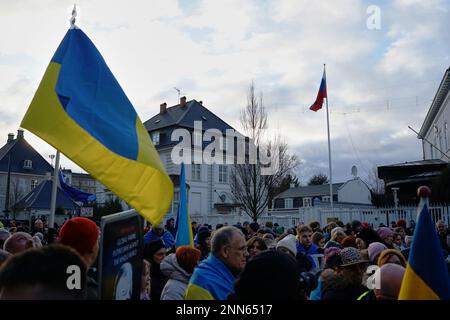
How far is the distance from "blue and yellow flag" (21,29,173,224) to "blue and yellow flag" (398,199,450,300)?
2024 mm

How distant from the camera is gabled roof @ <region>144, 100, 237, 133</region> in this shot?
174 feet

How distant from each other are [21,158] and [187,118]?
29.6 m

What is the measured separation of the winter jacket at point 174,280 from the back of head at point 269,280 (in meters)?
1.99

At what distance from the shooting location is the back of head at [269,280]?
238 cm

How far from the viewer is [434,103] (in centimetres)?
3497

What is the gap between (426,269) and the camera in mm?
2502

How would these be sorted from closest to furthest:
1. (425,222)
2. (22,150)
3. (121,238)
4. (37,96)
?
(425,222) → (121,238) → (37,96) → (22,150)

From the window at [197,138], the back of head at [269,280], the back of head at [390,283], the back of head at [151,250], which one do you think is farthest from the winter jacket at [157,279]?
the window at [197,138]

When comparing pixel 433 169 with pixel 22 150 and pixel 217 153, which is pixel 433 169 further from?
pixel 22 150

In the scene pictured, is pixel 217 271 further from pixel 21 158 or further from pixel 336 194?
pixel 21 158

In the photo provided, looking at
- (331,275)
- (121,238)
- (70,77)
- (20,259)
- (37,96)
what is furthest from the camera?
(70,77)

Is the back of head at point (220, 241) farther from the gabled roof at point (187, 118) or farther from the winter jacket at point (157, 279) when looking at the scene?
the gabled roof at point (187, 118)

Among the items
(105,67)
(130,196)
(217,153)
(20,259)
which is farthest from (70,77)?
(217,153)
